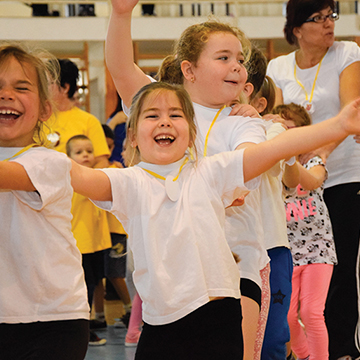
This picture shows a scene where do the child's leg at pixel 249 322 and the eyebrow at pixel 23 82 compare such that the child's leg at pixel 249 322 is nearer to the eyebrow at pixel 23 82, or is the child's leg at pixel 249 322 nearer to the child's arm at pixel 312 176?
the child's arm at pixel 312 176

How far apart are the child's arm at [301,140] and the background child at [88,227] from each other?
2474 mm

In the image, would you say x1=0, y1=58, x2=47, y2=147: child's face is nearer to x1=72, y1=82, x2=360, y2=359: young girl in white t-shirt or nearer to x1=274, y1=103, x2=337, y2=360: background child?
x1=72, y1=82, x2=360, y2=359: young girl in white t-shirt

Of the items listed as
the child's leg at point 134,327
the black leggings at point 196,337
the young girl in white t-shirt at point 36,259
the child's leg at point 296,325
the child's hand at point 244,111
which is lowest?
the child's leg at point 134,327

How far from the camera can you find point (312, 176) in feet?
8.73

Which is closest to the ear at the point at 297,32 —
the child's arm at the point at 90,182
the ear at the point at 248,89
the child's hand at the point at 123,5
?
the ear at the point at 248,89

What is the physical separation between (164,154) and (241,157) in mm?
234

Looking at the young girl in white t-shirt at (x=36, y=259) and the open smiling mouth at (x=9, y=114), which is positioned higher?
the open smiling mouth at (x=9, y=114)

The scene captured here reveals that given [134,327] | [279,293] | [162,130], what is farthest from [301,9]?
[134,327]

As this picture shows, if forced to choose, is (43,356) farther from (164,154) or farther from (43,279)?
(164,154)

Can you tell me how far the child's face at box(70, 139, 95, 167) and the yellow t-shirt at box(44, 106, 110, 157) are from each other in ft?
0.21

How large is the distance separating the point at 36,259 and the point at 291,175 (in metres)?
1.18

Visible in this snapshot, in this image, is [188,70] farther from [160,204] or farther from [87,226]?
[87,226]

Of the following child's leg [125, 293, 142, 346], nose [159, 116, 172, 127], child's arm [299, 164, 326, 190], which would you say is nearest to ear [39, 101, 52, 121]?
nose [159, 116, 172, 127]

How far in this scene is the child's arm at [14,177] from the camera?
1.47 metres
